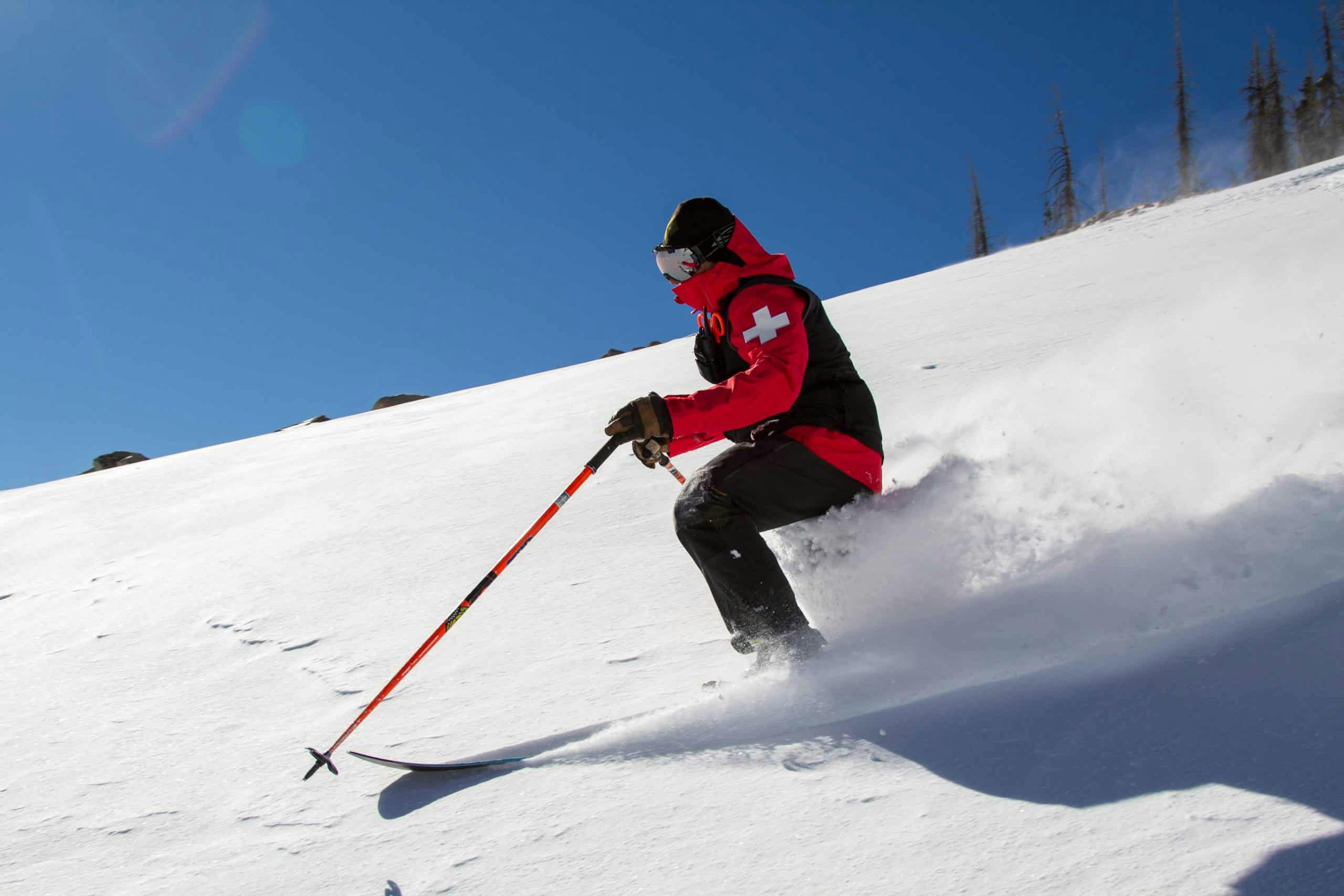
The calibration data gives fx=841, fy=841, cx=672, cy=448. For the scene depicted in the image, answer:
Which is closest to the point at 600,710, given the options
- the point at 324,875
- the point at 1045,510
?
the point at 324,875

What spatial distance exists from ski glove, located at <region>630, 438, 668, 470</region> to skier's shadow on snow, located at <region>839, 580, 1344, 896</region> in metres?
1.04

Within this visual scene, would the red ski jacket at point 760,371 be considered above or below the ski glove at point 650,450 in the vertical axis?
above

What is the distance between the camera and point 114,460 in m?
16.1

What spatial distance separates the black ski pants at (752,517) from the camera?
2738mm

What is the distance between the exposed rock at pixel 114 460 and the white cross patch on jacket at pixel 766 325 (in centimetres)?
1628

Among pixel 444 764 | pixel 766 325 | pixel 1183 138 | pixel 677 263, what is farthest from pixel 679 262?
pixel 1183 138

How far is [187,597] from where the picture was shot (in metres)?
4.82

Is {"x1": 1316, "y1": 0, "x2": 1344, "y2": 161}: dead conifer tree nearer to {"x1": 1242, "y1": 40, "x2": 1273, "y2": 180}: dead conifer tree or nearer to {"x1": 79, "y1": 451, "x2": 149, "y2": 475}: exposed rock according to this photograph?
{"x1": 1242, "y1": 40, "x2": 1273, "y2": 180}: dead conifer tree

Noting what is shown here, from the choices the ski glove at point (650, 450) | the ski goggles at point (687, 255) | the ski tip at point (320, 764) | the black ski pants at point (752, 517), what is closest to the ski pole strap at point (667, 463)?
the ski glove at point (650, 450)

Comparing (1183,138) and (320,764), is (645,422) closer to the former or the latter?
(320,764)

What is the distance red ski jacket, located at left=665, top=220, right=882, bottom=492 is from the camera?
8.79 ft

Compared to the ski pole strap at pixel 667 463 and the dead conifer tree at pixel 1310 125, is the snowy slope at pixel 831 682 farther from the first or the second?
the dead conifer tree at pixel 1310 125

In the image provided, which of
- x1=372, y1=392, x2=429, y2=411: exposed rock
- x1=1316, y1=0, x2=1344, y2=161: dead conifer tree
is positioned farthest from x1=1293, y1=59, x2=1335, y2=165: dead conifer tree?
x1=372, y1=392, x2=429, y2=411: exposed rock

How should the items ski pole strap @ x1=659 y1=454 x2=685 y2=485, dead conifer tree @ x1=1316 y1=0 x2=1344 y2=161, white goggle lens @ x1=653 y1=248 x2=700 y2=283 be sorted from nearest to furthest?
ski pole strap @ x1=659 y1=454 x2=685 y2=485 → white goggle lens @ x1=653 y1=248 x2=700 y2=283 → dead conifer tree @ x1=1316 y1=0 x2=1344 y2=161
